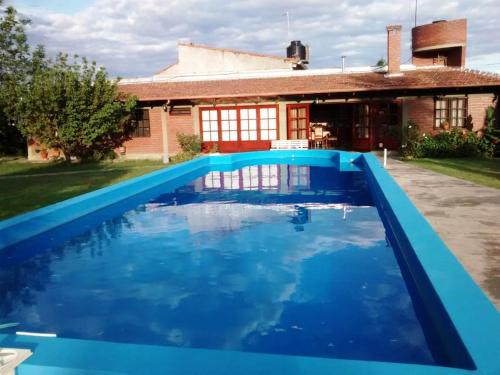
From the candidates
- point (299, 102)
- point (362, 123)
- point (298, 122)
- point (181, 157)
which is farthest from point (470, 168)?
point (181, 157)

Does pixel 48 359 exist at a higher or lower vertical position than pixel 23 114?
lower

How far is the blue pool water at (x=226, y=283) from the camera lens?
3746mm

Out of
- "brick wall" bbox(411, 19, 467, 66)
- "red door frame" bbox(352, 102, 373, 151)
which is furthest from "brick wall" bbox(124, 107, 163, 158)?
"brick wall" bbox(411, 19, 467, 66)

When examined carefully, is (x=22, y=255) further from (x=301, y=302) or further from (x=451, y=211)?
(x=451, y=211)

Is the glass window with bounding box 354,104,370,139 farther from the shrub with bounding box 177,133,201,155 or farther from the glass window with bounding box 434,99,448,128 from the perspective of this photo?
the shrub with bounding box 177,133,201,155

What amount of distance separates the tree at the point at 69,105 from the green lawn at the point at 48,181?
120cm

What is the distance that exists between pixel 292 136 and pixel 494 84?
7867 millimetres

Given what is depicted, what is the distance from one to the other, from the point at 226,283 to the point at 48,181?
9.08 m

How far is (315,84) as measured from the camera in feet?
57.9

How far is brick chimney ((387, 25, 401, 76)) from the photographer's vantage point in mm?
17312

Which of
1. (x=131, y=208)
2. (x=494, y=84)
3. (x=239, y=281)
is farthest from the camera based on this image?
(x=494, y=84)

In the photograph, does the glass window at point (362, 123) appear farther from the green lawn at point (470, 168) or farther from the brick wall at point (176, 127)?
the brick wall at point (176, 127)

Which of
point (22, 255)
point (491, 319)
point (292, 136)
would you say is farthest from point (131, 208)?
point (292, 136)

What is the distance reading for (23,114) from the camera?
16.4 m
